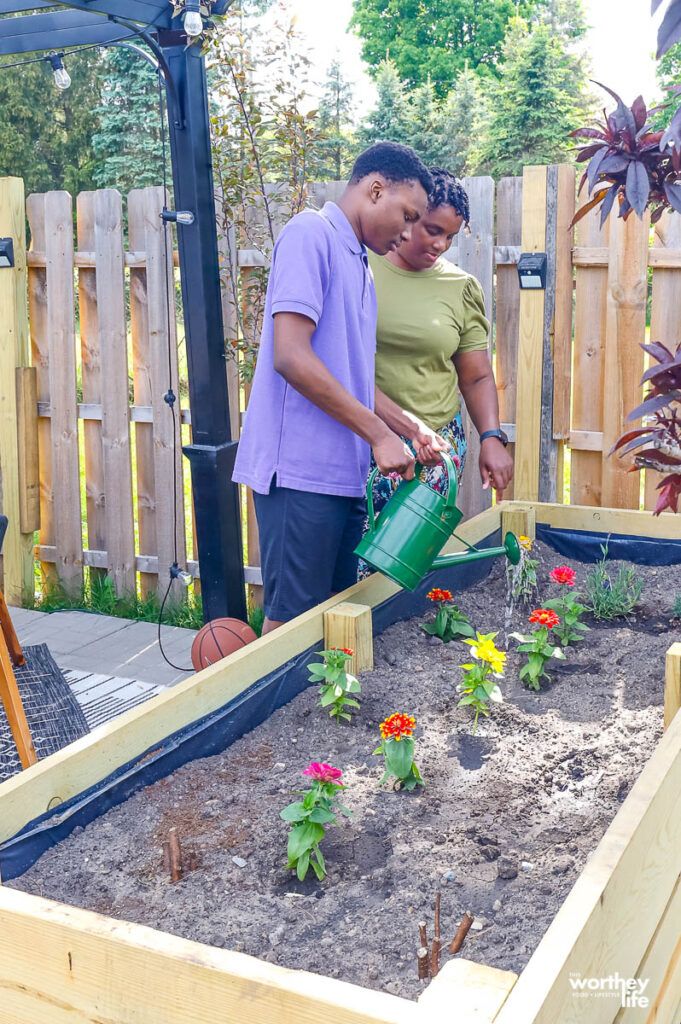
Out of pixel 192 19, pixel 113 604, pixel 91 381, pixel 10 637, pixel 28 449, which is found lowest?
pixel 113 604

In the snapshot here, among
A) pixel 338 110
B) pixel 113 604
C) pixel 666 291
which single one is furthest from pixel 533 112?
pixel 113 604

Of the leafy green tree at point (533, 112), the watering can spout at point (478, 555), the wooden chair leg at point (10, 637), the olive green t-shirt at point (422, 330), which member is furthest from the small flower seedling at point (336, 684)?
the leafy green tree at point (533, 112)

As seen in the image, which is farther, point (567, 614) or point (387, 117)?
point (387, 117)

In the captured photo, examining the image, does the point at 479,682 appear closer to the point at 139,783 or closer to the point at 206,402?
the point at 139,783

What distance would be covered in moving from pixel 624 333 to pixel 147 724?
106 inches

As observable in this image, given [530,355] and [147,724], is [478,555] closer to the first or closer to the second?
[147,724]

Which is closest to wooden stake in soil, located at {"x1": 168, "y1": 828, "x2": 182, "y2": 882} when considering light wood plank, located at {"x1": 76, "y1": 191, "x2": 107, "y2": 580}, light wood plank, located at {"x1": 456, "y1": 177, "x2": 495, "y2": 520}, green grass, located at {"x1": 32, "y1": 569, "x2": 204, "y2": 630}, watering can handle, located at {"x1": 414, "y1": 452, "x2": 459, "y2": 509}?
watering can handle, located at {"x1": 414, "y1": 452, "x2": 459, "y2": 509}

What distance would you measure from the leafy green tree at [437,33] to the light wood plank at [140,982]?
3197 cm

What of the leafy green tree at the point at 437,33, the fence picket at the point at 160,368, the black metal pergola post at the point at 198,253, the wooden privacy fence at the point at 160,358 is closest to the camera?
the black metal pergola post at the point at 198,253

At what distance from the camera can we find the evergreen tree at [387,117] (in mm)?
20953

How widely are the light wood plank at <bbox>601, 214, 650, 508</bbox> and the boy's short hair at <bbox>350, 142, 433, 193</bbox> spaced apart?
143 cm

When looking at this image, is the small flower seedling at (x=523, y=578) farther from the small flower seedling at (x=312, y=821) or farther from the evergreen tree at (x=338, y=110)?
the evergreen tree at (x=338, y=110)

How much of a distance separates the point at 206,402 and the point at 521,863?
8.31ft

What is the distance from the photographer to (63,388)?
479 cm
